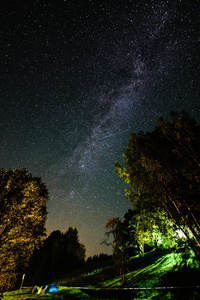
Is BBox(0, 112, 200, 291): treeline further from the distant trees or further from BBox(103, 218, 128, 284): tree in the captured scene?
the distant trees

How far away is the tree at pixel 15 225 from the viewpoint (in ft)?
37.5

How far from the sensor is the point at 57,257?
4625cm

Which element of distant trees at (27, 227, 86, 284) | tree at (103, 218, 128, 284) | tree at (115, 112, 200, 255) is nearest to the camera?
tree at (115, 112, 200, 255)

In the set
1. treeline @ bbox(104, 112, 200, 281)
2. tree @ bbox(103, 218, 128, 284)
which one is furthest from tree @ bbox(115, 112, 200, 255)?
tree @ bbox(103, 218, 128, 284)

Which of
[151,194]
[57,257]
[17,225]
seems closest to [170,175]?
[151,194]

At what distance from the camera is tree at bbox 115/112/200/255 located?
10875mm

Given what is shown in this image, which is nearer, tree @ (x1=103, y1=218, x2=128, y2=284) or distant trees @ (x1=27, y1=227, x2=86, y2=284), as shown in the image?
tree @ (x1=103, y1=218, x2=128, y2=284)

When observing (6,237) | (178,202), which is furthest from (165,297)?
(6,237)

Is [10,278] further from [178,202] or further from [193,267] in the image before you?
[193,267]

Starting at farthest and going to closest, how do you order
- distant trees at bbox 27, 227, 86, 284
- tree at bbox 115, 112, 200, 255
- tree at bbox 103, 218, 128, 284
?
distant trees at bbox 27, 227, 86, 284
tree at bbox 103, 218, 128, 284
tree at bbox 115, 112, 200, 255

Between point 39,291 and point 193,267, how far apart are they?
16.8 m

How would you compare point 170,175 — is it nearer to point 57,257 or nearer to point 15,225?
point 15,225

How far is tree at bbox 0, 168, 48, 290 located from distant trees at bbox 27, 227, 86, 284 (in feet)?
103

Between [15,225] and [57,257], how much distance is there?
44.0 metres
